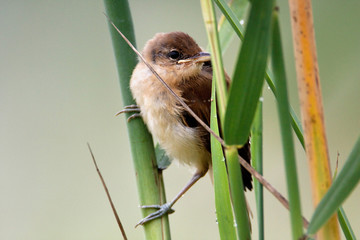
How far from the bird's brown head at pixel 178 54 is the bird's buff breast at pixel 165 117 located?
14 centimetres

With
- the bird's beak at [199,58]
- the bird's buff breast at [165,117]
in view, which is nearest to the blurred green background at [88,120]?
the bird's beak at [199,58]

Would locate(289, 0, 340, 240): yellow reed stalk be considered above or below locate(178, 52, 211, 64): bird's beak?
above

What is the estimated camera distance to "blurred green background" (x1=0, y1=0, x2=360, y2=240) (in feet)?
7.56

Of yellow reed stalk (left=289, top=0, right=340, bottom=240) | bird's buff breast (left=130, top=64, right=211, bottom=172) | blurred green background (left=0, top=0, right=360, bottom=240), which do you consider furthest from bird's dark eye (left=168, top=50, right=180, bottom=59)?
yellow reed stalk (left=289, top=0, right=340, bottom=240)

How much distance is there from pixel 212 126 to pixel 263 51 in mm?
308

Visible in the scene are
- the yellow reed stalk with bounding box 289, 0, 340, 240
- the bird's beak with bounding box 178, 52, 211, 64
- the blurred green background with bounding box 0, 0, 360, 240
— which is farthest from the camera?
the blurred green background with bounding box 0, 0, 360, 240

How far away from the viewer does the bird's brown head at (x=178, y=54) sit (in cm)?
193

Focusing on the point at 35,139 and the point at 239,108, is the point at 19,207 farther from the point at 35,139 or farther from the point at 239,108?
the point at 239,108

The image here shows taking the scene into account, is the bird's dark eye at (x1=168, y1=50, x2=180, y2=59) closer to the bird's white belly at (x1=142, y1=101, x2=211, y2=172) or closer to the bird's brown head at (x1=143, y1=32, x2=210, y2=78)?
the bird's brown head at (x1=143, y1=32, x2=210, y2=78)

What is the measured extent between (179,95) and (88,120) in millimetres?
919

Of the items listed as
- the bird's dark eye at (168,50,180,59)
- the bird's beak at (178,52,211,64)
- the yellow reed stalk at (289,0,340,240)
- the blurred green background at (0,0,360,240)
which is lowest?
the blurred green background at (0,0,360,240)

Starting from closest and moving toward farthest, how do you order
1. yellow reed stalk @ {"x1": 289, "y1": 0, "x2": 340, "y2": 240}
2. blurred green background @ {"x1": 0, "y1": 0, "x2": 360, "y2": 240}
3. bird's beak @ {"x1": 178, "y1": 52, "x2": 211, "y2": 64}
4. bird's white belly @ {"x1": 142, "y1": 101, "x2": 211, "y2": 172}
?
yellow reed stalk @ {"x1": 289, "y1": 0, "x2": 340, "y2": 240} < bird's white belly @ {"x1": 142, "y1": 101, "x2": 211, "y2": 172} < bird's beak @ {"x1": 178, "y1": 52, "x2": 211, "y2": 64} < blurred green background @ {"x1": 0, "y1": 0, "x2": 360, "y2": 240}

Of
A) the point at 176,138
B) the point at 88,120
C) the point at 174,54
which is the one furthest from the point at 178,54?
the point at 88,120

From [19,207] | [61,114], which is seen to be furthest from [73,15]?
[19,207]
